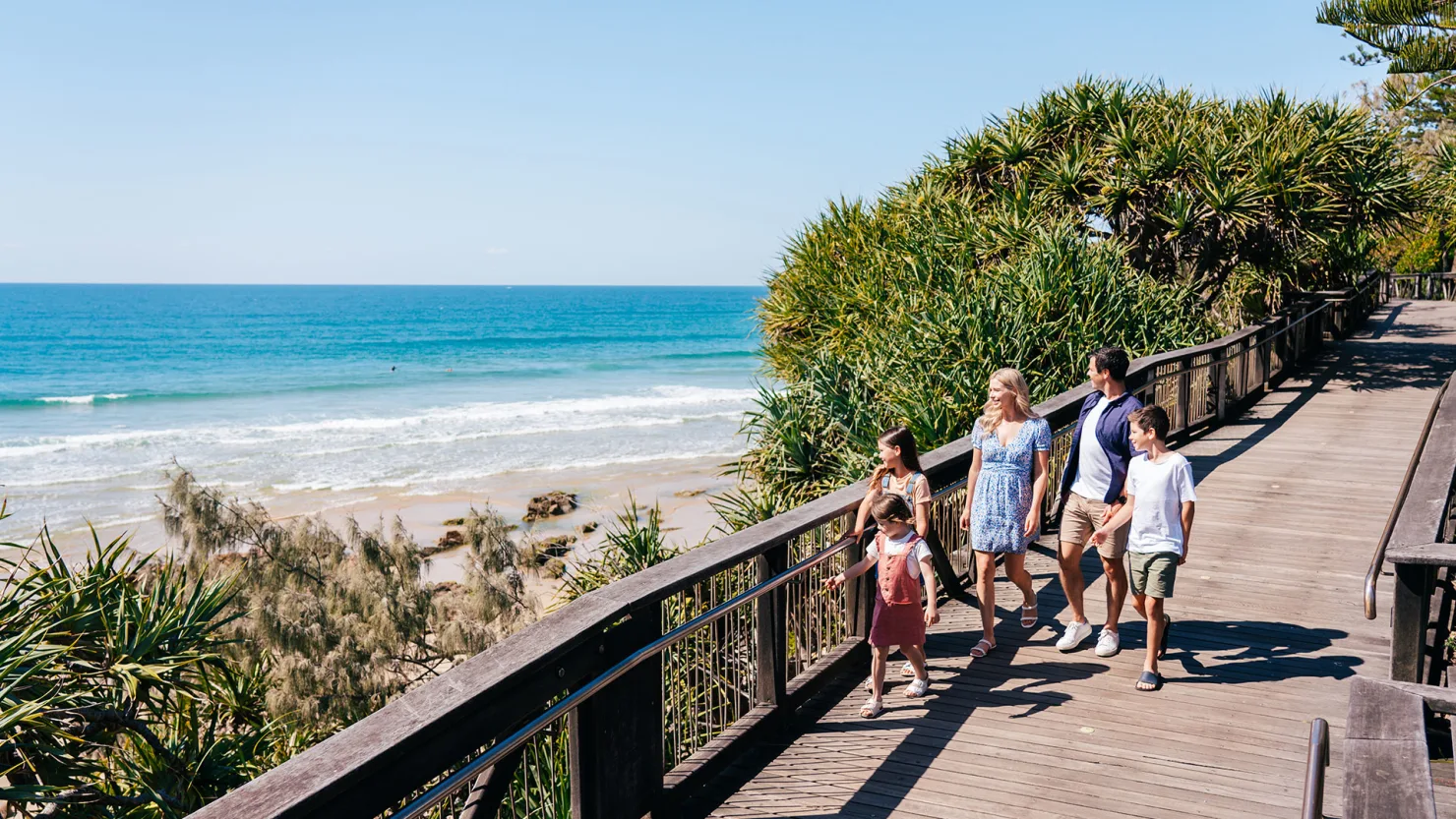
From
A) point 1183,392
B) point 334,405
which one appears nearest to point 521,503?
point 1183,392

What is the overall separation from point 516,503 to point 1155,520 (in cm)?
2249

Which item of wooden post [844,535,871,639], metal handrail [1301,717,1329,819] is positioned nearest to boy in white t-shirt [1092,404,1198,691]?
wooden post [844,535,871,639]

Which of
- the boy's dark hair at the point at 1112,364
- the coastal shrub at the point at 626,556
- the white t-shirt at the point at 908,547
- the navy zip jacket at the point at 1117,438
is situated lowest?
the coastal shrub at the point at 626,556

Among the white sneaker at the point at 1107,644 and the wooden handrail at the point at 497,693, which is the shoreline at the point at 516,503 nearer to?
the white sneaker at the point at 1107,644

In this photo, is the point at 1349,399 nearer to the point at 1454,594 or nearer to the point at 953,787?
the point at 1454,594

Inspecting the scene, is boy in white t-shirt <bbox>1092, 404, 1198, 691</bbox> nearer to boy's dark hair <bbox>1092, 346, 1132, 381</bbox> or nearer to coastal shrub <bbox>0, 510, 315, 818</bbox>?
boy's dark hair <bbox>1092, 346, 1132, 381</bbox>

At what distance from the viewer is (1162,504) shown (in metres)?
5.42

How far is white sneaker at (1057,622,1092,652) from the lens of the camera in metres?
5.95

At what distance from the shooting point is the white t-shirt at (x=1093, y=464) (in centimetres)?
589

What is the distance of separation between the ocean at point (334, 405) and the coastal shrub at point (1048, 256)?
567 inches

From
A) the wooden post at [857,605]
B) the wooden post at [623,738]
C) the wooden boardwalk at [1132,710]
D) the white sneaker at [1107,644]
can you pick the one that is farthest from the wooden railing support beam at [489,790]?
the white sneaker at [1107,644]

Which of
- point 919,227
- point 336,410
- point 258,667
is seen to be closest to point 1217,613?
point 258,667

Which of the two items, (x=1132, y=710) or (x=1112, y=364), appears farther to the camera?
(x=1112, y=364)

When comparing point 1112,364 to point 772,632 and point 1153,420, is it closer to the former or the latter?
point 1153,420
